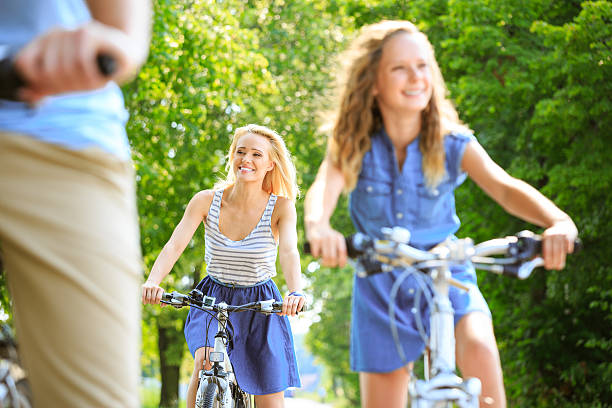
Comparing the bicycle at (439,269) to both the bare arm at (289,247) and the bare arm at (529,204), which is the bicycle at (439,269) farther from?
the bare arm at (289,247)

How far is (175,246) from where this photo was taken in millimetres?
6133

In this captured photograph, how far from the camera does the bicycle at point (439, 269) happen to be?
121 inches

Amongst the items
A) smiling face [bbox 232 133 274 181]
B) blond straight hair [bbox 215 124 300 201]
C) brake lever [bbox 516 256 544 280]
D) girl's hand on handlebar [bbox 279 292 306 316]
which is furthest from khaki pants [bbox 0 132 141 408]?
blond straight hair [bbox 215 124 300 201]

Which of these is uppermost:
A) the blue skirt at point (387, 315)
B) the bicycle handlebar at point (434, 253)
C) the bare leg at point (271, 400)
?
the bicycle handlebar at point (434, 253)

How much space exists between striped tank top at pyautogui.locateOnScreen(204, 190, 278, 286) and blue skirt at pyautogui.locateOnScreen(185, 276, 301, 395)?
8 centimetres

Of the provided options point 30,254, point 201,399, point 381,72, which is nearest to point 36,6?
point 30,254

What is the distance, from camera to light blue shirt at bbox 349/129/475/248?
3.64m

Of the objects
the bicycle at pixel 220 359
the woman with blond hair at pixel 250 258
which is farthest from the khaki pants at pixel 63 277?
the woman with blond hair at pixel 250 258

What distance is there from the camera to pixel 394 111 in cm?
377

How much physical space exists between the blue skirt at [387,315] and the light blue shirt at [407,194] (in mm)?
195

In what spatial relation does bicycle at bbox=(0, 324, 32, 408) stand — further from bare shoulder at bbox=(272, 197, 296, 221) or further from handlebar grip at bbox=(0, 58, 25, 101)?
bare shoulder at bbox=(272, 197, 296, 221)

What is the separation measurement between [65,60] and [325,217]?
1795 mm

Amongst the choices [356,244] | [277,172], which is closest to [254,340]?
[277,172]

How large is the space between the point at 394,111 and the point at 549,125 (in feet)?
32.2
